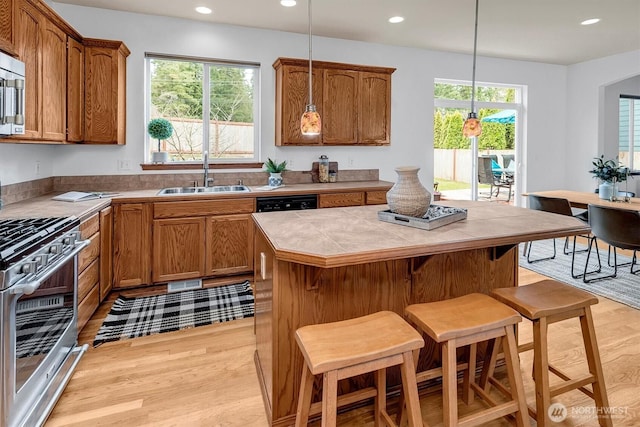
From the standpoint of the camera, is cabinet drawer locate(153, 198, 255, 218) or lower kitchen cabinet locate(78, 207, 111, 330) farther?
cabinet drawer locate(153, 198, 255, 218)

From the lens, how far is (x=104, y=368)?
7.41ft

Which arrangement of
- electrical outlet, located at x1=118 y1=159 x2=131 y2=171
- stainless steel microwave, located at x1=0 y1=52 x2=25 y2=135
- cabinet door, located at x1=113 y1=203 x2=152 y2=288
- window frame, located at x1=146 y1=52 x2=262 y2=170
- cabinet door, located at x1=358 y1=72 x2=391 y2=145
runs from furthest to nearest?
cabinet door, located at x1=358 y1=72 x2=391 y2=145, window frame, located at x1=146 y1=52 x2=262 y2=170, electrical outlet, located at x1=118 y1=159 x2=131 y2=171, cabinet door, located at x1=113 y1=203 x2=152 y2=288, stainless steel microwave, located at x1=0 y1=52 x2=25 y2=135

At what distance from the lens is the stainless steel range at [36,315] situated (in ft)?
5.04

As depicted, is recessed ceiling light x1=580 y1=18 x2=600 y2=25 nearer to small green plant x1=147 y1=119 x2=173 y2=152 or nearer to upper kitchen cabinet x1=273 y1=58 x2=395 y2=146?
upper kitchen cabinet x1=273 y1=58 x2=395 y2=146

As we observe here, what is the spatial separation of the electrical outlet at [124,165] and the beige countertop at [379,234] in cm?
236

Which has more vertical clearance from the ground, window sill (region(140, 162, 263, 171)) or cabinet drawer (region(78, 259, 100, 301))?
window sill (region(140, 162, 263, 171))

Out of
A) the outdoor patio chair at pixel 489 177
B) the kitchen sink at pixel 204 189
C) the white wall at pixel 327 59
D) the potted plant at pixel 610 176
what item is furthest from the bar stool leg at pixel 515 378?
the outdoor patio chair at pixel 489 177

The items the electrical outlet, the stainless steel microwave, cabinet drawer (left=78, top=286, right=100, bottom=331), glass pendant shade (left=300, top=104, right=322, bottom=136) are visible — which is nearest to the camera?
the stainless steel microwave

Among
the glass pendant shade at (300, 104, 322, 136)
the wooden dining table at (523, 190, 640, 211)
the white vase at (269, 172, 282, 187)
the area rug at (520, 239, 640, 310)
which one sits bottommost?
the area rug at (520, 239, 640, 310)

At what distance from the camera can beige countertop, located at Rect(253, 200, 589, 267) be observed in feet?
4.78

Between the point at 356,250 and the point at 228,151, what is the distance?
320cm

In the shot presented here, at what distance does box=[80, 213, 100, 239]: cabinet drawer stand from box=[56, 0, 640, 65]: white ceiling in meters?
2.12

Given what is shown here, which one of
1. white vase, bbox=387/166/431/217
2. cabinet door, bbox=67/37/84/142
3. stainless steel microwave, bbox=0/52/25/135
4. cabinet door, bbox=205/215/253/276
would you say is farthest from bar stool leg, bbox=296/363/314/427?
cabinet door, bbox=67/37/84/142

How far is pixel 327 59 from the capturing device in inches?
178
